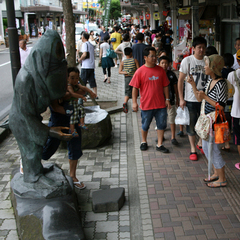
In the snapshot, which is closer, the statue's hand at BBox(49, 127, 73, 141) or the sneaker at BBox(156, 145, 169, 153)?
the statue's hand at BBox(49, 127, 73, 141)

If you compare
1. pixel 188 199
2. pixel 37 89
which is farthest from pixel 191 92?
pixel 37 89

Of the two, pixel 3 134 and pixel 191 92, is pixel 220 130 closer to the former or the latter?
pixel 191 92

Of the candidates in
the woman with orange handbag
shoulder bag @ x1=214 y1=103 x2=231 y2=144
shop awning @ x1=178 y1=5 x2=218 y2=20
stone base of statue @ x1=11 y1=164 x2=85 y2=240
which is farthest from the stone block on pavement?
shop awning @ x1=178 y1=5 x2=218 y2=20

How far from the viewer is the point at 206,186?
4.73 metres

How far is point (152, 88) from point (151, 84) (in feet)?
0.24

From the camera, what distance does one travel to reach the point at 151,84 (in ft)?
18.8

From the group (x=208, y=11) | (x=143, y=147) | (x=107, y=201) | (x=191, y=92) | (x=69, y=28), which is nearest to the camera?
(x=107, y=201)

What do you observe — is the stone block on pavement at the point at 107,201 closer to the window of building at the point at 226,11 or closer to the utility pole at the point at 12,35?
the utility pole at the point at 12,35

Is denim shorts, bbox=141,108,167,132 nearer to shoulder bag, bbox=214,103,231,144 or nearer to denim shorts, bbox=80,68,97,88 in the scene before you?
shoulder bag, bbox=214,103,231,144

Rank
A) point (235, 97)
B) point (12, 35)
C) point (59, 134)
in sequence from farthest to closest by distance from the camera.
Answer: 1. point (12, 35)
2. point (235, 97)
3. point (59, 134)

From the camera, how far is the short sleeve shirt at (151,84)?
5.71 m

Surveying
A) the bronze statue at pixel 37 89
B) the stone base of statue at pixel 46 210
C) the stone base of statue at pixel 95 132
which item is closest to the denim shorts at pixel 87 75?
the stone base of statue at pixel 95 132

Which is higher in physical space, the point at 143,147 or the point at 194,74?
the point at 194,74

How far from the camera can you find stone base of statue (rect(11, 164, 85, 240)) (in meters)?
3.26
